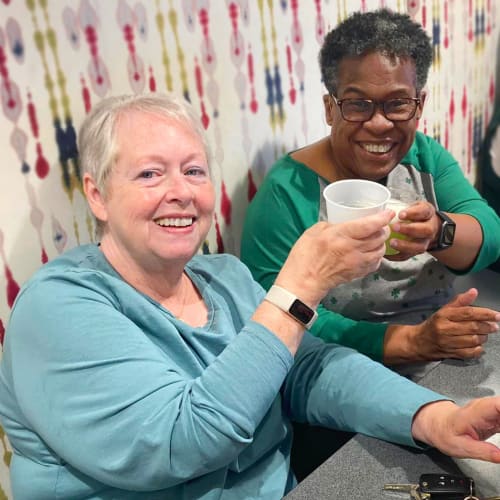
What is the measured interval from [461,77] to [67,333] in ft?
7.14

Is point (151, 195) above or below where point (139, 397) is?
above

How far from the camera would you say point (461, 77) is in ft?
8.37

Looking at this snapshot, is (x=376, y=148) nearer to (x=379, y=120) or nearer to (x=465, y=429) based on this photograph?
(x=379, y=120)

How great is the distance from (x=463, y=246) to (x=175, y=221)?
860mm

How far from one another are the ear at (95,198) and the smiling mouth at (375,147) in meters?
0.74

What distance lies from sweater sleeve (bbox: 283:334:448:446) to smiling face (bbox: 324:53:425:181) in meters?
0.54

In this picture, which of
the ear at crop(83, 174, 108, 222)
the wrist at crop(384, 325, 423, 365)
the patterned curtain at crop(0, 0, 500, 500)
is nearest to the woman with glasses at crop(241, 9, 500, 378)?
the wrist at crop(384, 325, 423, 365)

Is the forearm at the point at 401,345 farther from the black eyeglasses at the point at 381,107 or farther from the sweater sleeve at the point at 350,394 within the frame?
the black eyeglasses at the point at 381,107

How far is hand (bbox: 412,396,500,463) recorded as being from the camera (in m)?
0.95

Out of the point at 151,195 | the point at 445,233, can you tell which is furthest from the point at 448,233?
the point at 151,195

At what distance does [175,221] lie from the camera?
1.14m

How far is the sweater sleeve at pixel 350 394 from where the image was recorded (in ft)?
3.48

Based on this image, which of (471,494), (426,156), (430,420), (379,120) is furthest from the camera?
(426,156)

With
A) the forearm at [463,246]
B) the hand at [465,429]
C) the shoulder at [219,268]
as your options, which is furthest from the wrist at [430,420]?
the forearm at [463,246]
